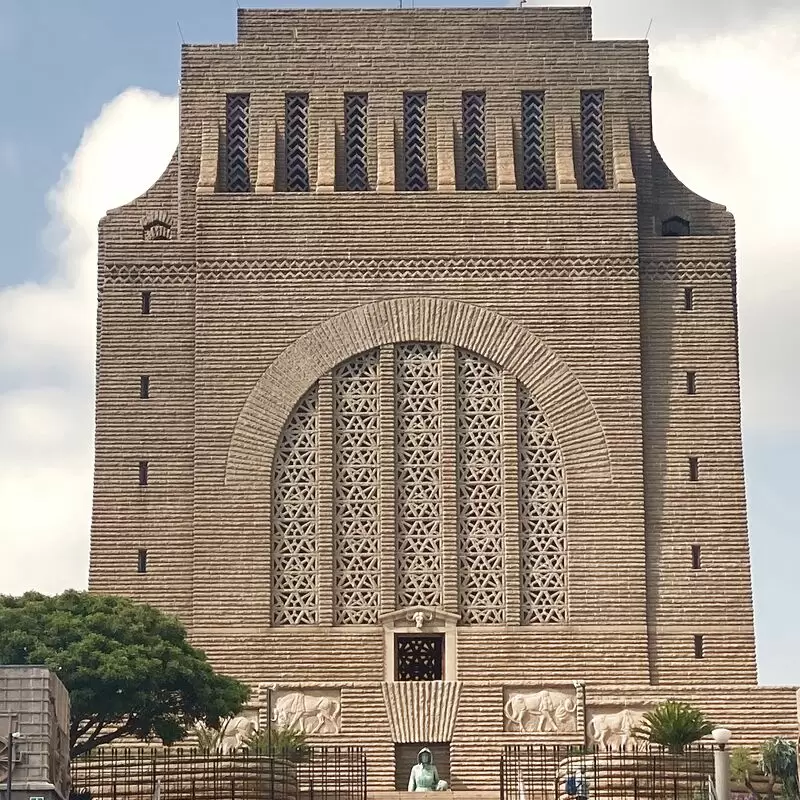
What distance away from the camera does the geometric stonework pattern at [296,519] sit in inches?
2025

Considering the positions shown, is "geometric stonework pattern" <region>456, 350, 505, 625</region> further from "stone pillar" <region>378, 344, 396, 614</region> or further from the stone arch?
"stone pillar" <region>378, 344, 396, 614</region>

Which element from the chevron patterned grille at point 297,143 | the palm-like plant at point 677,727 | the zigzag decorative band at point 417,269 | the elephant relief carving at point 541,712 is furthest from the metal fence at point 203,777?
the chevron patterned grille at point 297,143

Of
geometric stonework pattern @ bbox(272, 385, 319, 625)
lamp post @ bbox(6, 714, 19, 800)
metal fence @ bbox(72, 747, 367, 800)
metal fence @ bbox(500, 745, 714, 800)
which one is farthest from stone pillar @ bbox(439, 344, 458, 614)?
lamp post @ bbox(6, 714, 19, 800)

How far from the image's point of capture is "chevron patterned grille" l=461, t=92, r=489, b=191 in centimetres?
5397

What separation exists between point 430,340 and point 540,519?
173 inches

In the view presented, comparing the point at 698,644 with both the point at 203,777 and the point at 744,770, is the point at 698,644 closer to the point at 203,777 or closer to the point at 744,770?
the point at 744,770

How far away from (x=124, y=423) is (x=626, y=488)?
34.9 ft

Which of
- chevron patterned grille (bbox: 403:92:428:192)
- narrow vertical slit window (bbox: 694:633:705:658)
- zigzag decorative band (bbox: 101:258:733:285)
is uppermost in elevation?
chevron patterned grille (bbox: 403:92:428:192)

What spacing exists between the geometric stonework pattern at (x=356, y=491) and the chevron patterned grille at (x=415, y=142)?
4.13 meters

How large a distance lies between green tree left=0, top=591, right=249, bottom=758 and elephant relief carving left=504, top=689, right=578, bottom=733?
6.77 meters

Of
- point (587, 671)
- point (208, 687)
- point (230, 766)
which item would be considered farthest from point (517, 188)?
point (230, 766)

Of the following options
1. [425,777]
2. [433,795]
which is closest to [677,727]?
[433,795]

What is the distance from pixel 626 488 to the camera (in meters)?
51.8

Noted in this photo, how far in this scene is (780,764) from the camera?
43344 mm
